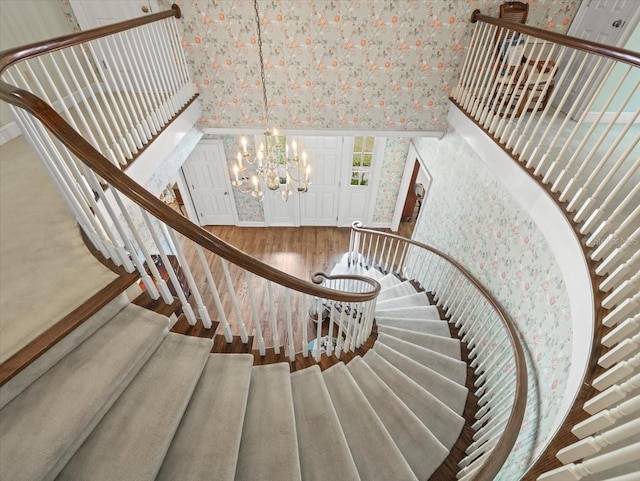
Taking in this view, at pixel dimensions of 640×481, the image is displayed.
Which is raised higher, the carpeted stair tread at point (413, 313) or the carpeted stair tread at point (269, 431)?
the carpeted stair tread at point (269, 431)

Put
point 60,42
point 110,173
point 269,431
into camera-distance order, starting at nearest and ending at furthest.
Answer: point 110,173 → point 269,431 → point 60,42

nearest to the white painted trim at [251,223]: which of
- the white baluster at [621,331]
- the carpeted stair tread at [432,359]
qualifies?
the carpeted stair tread at [432,359]

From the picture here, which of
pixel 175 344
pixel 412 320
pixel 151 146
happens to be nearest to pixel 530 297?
pixel 412 320

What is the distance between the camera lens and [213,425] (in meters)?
1.41

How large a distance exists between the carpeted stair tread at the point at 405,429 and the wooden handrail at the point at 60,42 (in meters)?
2.72

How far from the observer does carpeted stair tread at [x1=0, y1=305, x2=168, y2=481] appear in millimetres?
1021

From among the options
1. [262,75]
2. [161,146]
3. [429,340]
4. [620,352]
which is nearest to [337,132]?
[262,75]

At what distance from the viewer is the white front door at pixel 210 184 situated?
17.9 ft

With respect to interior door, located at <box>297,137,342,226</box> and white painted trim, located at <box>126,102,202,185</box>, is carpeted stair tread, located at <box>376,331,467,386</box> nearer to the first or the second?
white painted trim, located at <box>126,102,202,185</box>

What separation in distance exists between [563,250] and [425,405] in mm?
1444

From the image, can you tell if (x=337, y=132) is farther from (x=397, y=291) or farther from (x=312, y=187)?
(x=397, y=291)

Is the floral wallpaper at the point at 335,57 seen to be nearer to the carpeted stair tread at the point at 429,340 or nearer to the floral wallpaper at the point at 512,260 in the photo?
the floral wallpaper at the point at 512,260

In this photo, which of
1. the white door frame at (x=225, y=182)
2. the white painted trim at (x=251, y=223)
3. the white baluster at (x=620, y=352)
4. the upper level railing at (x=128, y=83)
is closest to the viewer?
the white baluster at (x=620, y=352)

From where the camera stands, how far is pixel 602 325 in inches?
55.9
